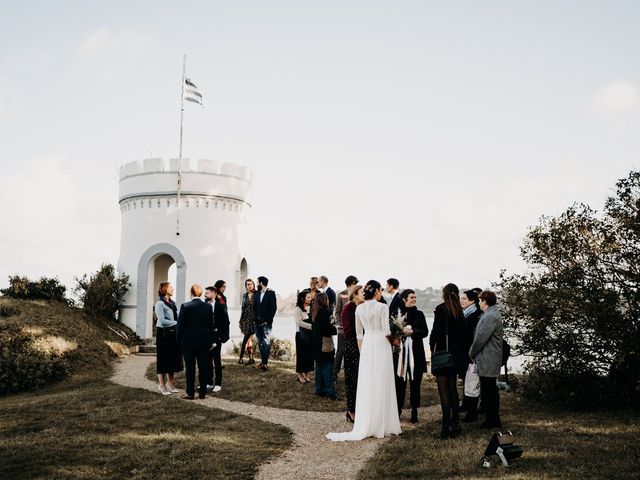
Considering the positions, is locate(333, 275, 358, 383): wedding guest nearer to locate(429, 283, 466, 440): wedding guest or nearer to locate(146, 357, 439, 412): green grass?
locate(146, 357, 439, 412): green grass

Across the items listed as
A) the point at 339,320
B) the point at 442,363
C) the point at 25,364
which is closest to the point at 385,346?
the point at 442,363

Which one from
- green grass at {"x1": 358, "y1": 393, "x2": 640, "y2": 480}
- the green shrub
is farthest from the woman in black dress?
the green shrub

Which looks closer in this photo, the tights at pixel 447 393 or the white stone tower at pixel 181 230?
the tights at pixel 447 393

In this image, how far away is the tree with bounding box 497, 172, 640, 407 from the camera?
912 cm

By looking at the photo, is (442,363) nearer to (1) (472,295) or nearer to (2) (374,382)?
(2) (374,382)

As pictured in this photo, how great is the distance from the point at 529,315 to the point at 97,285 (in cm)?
1408

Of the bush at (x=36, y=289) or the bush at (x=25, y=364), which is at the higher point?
the bush at (x=36, y=289)

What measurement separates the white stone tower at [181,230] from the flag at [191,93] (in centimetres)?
239

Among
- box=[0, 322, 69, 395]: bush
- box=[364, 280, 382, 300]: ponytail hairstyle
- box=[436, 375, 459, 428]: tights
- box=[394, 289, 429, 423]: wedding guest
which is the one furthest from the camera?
box=[0, 322, 69, 395]: bush

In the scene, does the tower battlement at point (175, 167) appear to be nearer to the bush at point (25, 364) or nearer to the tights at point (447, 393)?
the bush at point (25, 364)

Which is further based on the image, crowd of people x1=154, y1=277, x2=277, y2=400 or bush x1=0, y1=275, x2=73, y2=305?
bush x1=0, y1=275, x2=73, y2=305

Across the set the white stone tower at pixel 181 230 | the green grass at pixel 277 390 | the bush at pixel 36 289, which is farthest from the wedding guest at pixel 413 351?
the bush at pixel 36 289

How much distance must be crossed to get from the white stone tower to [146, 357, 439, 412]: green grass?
5682mm

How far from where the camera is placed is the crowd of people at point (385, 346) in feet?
25.5
